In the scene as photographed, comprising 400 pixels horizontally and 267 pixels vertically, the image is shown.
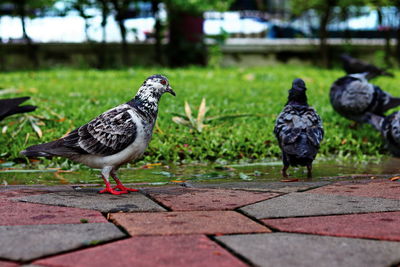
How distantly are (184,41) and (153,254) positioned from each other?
43.5 feet

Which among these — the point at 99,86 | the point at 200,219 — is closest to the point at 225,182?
the point at 200,219

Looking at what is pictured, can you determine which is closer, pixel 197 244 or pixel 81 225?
pixel 197 244

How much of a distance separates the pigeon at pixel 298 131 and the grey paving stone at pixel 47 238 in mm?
2098

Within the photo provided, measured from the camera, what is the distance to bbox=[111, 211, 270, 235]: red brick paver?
2.85 metres

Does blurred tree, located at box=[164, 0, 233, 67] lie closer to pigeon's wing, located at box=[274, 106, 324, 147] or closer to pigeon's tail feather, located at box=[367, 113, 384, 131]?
pigeon's tail feather, located at box=[367, 113, 384, 131]

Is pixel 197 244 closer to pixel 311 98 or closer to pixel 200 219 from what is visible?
pixel 200 219

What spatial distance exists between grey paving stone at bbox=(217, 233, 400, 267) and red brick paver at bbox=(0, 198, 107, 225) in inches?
32.2

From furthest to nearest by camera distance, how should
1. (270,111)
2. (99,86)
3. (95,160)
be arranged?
1. (99,86)
2. (270,111)
3. (95,160)

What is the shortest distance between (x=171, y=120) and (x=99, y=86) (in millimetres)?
3494

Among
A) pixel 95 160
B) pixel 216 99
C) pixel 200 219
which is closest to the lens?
pixel 200 219

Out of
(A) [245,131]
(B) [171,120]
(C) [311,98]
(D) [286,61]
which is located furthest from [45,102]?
(D) [286,61]

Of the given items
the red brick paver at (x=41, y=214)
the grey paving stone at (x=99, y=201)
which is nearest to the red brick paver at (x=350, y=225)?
the grey paving stone at (x=99, y=201)

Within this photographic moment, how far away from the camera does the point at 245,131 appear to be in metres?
6.56

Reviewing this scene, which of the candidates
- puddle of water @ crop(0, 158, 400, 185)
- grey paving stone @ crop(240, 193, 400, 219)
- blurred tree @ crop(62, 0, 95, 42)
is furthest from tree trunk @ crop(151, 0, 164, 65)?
grey paving stone @ crop(240, 193, 400, 219)
